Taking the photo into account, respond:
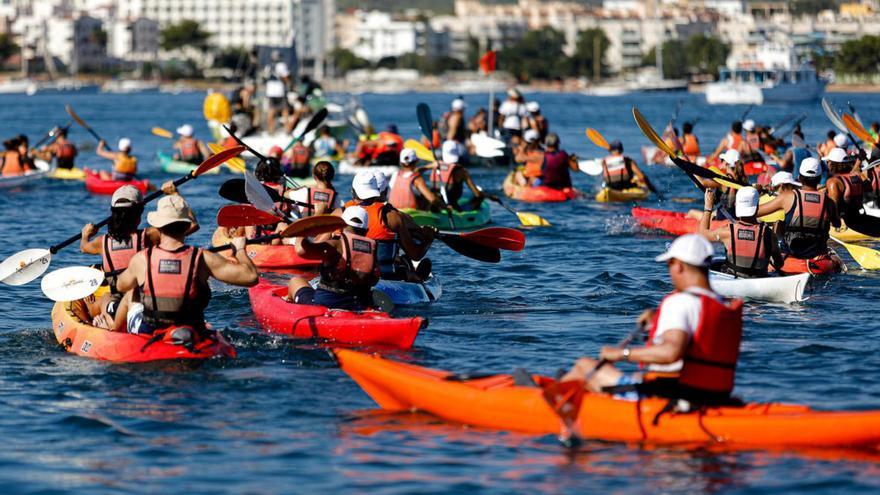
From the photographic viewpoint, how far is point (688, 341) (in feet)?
29.8

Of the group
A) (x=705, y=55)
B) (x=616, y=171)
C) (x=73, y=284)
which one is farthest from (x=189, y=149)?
(x=705, y=55)

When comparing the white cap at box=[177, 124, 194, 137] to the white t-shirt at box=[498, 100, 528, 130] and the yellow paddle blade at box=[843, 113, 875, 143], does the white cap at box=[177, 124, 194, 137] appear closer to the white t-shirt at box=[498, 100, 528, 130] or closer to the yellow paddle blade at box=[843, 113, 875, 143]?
the white t-shirt at box=[498, 100, 528, 130]

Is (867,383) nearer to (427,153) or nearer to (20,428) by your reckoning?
(20,428)

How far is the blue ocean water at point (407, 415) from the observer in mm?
9328

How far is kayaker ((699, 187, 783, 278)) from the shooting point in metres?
15.1

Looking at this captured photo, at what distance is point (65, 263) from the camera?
2030cm

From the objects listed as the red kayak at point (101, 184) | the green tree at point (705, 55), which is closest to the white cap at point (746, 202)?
the red kayak at point (101, 184)

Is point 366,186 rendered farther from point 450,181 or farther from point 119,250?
point 450,181

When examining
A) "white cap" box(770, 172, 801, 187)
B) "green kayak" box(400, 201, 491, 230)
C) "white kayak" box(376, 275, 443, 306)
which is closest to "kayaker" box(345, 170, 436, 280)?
"white kayak" box(376, 275, 443, 306)

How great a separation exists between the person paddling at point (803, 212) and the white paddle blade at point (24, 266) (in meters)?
8.17

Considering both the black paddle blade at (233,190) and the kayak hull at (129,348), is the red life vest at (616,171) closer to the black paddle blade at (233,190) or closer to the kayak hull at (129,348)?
the black paddle blade at (233,190)

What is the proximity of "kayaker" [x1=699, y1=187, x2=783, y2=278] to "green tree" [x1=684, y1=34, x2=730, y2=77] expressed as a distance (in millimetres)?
166348

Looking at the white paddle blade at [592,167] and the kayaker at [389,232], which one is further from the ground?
the kayaker at [389,232]

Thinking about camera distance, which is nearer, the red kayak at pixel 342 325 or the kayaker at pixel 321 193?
the red kayak at pixel 342 325
